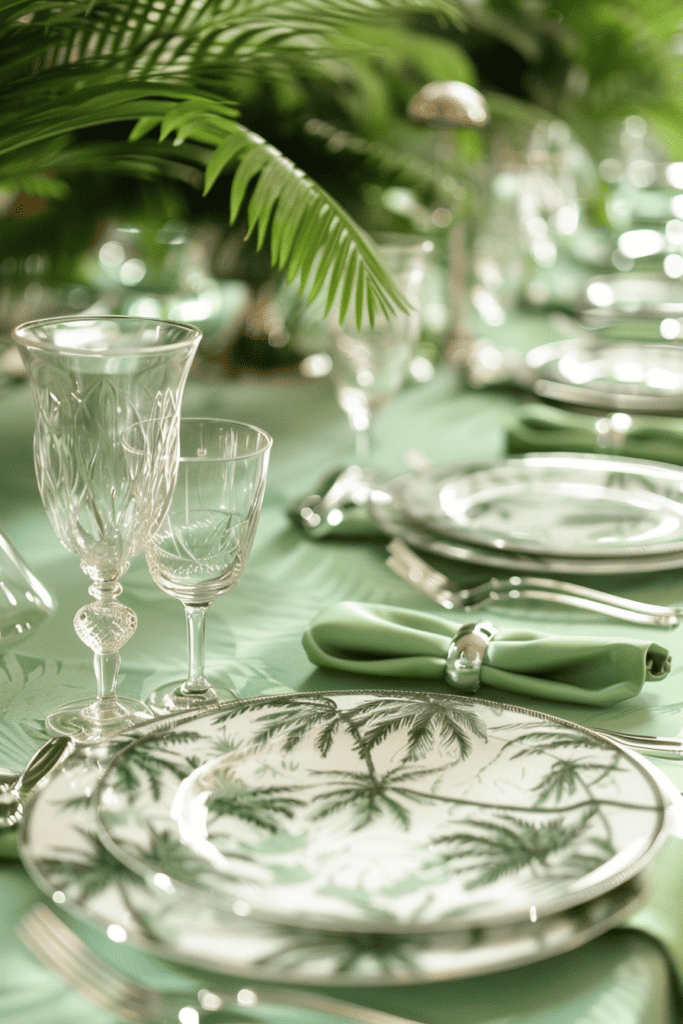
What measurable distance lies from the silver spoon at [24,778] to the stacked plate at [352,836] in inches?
1.0

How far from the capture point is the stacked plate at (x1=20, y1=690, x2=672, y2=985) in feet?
1.35

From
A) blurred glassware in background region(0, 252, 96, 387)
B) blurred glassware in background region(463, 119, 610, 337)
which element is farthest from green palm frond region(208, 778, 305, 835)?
blurred glassware in background region(463, 119, 610, 337)

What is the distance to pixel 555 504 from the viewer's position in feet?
3.30

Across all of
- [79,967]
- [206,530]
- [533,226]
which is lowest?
[79,967]

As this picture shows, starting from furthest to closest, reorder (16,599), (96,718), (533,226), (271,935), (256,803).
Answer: (533,226) → (16,599) → (96,718) → (256,803) → (271,935)

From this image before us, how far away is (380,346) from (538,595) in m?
0.35

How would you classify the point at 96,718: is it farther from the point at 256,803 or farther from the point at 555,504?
the point at 555,504

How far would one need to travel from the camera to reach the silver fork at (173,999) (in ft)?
1.39

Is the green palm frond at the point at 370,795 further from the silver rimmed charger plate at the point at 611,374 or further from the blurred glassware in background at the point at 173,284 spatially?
the blurred glassware in background at the point at 173,284

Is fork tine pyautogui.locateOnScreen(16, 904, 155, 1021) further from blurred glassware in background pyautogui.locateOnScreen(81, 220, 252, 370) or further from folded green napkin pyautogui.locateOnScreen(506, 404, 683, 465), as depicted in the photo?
blurred glassware in background pyautogui.locateOnScreen(81, 220, 252, 370)

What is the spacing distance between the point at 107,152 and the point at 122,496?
55cm

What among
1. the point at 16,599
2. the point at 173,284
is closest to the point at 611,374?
the point at 173,284

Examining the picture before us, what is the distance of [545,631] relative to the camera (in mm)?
807

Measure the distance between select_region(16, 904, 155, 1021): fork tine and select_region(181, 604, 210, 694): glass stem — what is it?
0.20 metres
